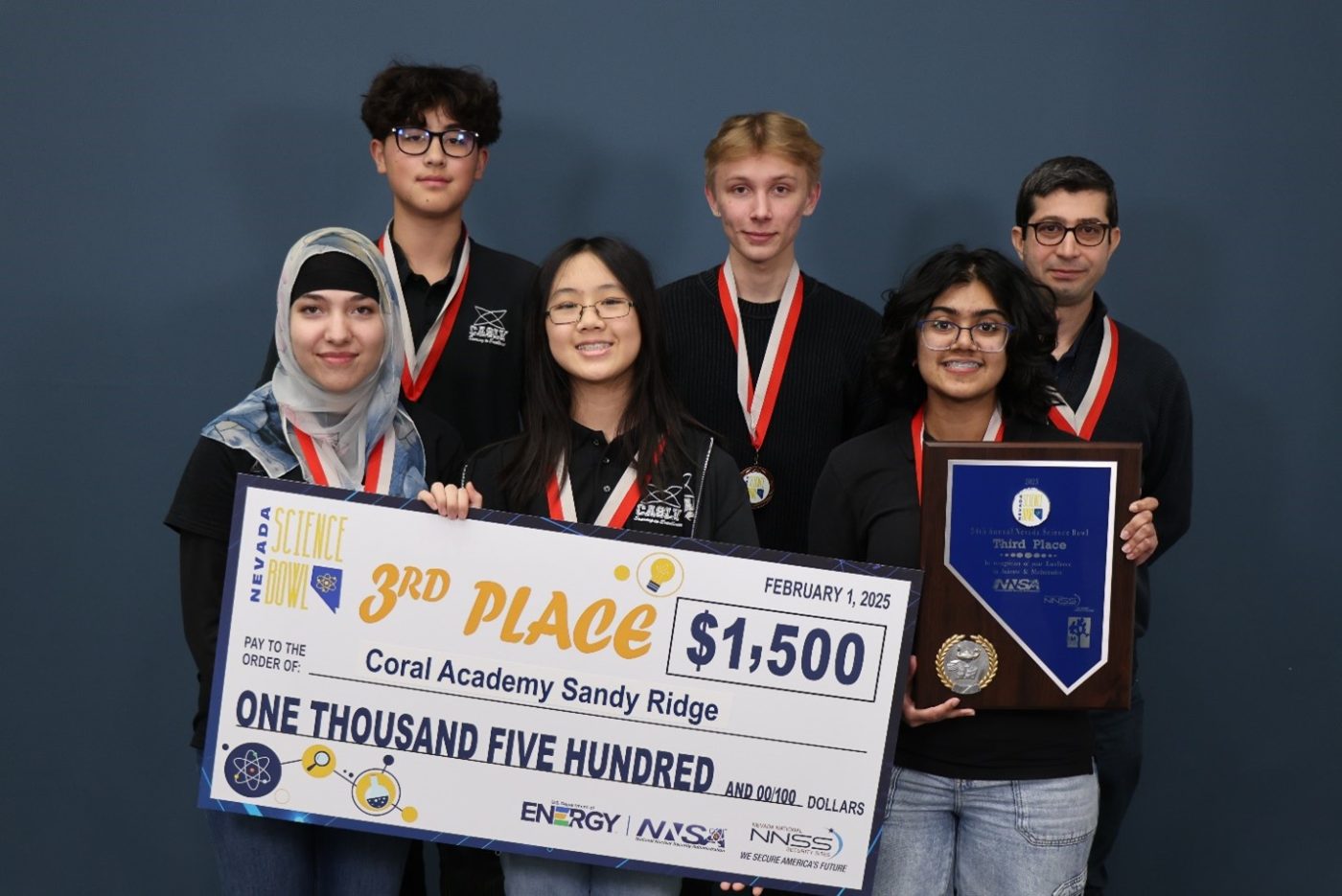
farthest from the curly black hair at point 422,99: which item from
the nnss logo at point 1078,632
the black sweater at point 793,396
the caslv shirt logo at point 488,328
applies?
the nnss logo at point 1078,632

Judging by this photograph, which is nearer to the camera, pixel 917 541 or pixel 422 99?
pixel 917 541

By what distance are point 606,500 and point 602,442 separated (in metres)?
0.12

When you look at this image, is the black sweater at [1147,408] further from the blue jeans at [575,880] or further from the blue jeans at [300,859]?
the blue jeans at [300,859]

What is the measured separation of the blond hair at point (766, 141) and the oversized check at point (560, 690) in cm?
114

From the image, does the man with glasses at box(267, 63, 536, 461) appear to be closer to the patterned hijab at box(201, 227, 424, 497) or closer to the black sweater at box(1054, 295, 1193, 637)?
the patterned hijab at box(201, 227, 424, 497)

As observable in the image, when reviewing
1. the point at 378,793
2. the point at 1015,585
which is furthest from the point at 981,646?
the point at 378,793

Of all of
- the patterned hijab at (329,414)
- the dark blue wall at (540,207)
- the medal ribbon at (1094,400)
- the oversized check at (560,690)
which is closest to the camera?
the oversized check at (560,690)

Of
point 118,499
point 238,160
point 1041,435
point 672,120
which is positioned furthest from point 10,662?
point 1041,435

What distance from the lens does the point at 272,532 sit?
2229 mm

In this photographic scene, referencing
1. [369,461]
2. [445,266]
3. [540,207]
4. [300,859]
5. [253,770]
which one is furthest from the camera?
[540,207]

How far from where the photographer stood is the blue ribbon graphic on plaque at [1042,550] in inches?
90.3

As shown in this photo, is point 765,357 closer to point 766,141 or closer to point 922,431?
point 766,141

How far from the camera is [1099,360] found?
303cm

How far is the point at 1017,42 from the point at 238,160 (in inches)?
87.9
